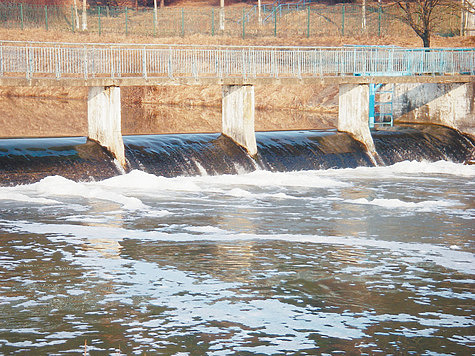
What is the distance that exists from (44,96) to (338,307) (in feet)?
170

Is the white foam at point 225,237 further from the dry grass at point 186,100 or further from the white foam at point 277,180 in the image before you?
the dry grass at point 186,100

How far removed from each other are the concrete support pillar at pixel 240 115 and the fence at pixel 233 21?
127ft

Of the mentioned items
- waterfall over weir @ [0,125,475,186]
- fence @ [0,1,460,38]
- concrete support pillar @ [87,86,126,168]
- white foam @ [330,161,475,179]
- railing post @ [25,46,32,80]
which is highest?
fence @ [0,1,460,38]

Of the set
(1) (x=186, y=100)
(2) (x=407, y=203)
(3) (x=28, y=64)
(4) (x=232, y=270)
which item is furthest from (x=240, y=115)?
(1) (x=186, y=100)

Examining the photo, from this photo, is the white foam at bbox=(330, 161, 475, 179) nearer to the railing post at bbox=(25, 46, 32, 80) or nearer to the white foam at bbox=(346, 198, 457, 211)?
the white foam at bbox=(346, 198, 457, 211)

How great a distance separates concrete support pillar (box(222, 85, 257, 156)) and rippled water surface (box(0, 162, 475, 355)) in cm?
598

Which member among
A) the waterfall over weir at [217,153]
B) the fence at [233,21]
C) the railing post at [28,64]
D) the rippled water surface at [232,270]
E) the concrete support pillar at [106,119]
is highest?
the fence at [233,21]

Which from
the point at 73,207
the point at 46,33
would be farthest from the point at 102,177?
the point at 46,33

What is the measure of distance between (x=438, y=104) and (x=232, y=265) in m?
26.5

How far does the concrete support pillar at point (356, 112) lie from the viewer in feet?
118

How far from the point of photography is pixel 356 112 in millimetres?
36656

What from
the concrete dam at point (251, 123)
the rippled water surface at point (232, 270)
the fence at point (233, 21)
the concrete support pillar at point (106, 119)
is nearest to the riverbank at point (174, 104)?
the fence at point (233, 21)

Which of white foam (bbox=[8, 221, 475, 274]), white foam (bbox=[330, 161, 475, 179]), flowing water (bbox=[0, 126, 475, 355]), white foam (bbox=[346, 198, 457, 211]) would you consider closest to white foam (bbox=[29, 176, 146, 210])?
flowing water (bbox=[0, 126, 475, 355])

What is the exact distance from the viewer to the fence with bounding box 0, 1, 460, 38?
72000 mm
